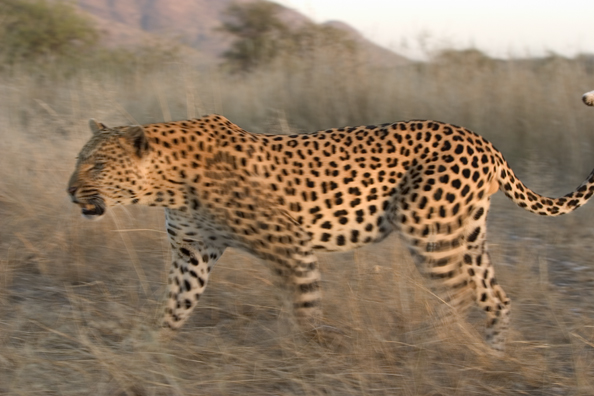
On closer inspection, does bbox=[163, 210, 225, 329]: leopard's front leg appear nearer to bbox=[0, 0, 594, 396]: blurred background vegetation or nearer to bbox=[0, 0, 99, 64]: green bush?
bbox=[0, 0, 594, 396]: blurred background vegetation

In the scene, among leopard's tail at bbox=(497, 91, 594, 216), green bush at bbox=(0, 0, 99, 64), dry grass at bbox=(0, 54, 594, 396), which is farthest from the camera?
green bush at bbox=(0, 0, 99, 64)

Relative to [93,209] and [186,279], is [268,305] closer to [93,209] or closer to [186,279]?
[186,279]

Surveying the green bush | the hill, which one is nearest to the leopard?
the green bush

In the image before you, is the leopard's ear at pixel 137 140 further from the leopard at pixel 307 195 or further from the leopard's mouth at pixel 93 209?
the leopard's mouth at pixel 93 209

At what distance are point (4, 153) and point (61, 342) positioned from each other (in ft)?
9.87

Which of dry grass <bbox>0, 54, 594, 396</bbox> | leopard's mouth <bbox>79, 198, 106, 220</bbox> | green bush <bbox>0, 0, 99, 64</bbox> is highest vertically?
leopard's mouth <bbox>79, 198, 106, 220</bbox>

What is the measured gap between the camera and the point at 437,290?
400 centimetres

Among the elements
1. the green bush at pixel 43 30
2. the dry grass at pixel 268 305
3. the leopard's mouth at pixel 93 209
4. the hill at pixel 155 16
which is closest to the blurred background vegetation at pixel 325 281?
the dry grass at pixel 268 305

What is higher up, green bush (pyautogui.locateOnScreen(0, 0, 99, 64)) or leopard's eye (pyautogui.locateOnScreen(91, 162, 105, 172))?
leopard's eye (pyautogui.locateOnScreen(91, 162, 105, 172))

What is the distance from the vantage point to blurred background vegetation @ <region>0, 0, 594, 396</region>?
346 centimetres

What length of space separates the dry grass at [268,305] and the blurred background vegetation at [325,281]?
0.5 inches

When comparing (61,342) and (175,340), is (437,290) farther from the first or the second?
(61,342)

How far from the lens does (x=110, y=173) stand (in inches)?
149

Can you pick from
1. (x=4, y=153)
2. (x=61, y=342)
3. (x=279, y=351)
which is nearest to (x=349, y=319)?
(x=279, y=351)
